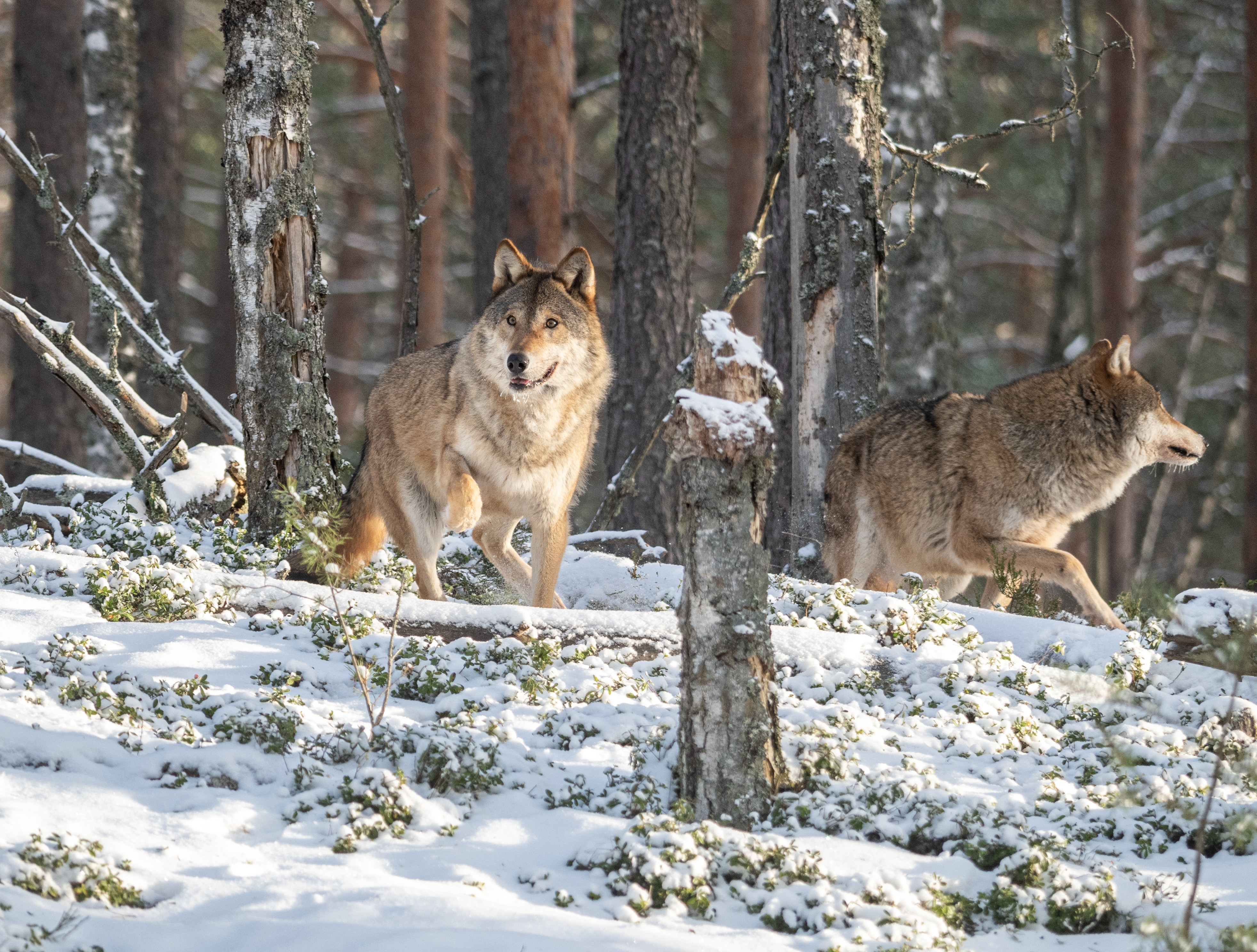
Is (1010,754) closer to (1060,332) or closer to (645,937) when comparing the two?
(645,937)

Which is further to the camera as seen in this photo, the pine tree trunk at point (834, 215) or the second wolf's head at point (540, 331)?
the pine tree trunk at point (834, 215)

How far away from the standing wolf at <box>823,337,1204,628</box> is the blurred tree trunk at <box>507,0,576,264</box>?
19.3 ft

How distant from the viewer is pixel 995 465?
24.6 feet

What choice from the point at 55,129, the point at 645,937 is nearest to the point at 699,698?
the point at 645,937

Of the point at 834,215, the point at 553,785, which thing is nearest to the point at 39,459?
the point at 553,785

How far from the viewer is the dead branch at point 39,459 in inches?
295

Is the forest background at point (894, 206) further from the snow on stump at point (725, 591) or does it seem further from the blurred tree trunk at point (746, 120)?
the snow on stump at point (725, 591)

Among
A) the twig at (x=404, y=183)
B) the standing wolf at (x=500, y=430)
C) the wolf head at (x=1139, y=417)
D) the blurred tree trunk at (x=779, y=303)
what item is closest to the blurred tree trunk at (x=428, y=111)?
the twig at (x=404, y=183)

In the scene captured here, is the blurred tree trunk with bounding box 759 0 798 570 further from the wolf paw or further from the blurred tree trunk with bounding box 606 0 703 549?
the wolf paw

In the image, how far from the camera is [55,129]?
1235 centimetres

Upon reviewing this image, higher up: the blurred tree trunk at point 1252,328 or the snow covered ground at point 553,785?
the blurred tree trunk at point 1252,328

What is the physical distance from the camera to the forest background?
12211mm

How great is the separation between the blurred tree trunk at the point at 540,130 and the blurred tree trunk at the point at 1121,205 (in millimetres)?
10147

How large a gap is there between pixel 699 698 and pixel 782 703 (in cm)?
107
